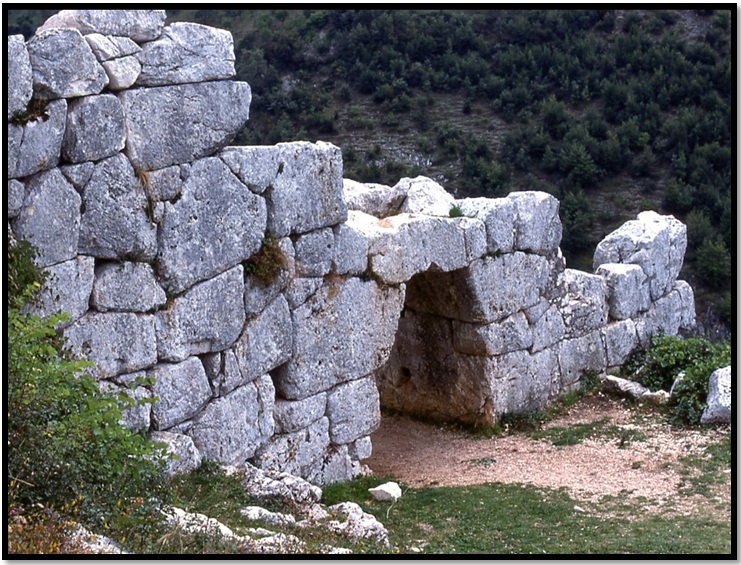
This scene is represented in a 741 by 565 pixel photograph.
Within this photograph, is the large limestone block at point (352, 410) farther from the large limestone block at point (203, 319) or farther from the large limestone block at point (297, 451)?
the large limestone block at point (203, 319)

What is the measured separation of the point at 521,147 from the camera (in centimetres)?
2398

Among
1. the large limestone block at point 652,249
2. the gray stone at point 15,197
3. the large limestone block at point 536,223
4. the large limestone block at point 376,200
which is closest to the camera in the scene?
the gray stone at point 15,197

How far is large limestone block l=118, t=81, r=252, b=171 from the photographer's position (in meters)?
8.07

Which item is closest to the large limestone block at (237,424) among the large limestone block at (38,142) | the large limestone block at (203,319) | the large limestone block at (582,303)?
the large limestone block at (203,319)

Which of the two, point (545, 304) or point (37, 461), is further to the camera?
point (545, 304)

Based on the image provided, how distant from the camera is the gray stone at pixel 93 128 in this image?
7590mm

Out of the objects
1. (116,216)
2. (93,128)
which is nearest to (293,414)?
(116,216)

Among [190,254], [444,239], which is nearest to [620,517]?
[444,239]

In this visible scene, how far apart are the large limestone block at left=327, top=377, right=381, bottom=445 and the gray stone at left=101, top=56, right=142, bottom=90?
12.9 feet

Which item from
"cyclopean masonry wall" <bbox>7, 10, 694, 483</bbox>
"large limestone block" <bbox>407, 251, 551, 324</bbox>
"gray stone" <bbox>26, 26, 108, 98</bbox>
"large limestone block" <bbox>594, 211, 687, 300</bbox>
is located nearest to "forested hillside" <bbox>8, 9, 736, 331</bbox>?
"large limestone block" <bbox>594, 211, 687, 300</bbox>

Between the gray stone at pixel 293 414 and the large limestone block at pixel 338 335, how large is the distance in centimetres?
7

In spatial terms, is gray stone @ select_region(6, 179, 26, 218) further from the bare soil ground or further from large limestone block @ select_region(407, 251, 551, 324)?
large limestone block @ select_region(407, 251, 551, 324)

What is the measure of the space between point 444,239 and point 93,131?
15.7ft

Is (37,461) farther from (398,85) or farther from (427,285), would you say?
(398,85)
